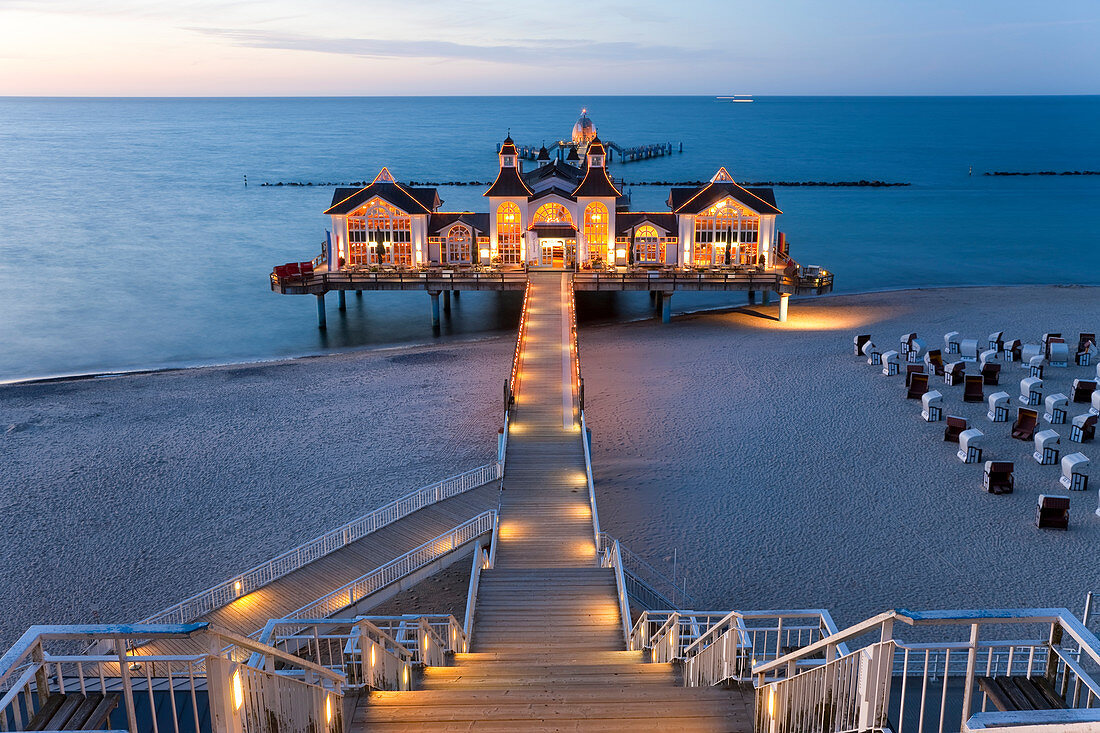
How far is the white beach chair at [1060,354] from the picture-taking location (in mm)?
29922

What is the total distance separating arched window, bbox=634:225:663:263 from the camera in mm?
42875

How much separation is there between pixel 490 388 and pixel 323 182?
84.4 meters

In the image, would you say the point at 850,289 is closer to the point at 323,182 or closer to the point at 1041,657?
the point at 1041,657

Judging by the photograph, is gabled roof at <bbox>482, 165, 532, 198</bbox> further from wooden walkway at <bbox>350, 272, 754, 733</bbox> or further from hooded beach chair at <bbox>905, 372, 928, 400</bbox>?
hooded beach chair at <bbox>905, 372, 928, 400</bbox>

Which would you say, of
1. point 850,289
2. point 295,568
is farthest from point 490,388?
point 850,289

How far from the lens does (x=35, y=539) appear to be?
18.9 metres

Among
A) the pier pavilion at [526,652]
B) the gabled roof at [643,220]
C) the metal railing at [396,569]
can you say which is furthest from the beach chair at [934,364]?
the metal railing at [396,569]

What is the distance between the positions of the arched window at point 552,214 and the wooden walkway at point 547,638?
48.9 ft

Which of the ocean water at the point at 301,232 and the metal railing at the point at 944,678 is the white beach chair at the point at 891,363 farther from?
the metal railing at the point at 944,678

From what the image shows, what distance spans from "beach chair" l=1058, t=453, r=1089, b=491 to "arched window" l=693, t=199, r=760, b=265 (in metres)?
23.5

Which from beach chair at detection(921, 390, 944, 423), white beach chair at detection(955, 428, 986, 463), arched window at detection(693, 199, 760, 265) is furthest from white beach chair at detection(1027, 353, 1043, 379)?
arched window at detection(693, 199, 760, 265)

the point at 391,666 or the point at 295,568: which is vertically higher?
the point at 391,666

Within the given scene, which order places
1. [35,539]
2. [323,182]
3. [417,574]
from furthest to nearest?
[323,182] < [35,539] < [417,574]

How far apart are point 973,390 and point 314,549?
769 inches
